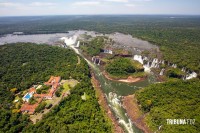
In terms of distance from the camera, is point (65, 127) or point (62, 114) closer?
point (65, 127)

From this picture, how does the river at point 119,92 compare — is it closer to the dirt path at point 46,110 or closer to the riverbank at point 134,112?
the riverbank at point 134,112

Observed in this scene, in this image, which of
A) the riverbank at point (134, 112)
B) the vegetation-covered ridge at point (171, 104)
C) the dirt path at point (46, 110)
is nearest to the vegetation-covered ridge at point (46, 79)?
the dirt path at point (46, 110)

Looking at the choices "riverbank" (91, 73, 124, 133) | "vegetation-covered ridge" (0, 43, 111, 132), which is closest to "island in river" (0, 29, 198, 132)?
"riverbank" (91, 73, 124, 133)

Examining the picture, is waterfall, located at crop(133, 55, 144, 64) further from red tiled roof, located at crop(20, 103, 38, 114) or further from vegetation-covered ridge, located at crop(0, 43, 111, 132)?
red tiled roof, located at crop(20, 103, 38, 114)

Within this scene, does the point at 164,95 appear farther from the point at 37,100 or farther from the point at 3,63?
the point at 3,63

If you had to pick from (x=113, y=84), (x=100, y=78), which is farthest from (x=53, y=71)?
(x=113, y=84)

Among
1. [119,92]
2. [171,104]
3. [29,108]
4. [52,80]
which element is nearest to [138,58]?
[119,92]
